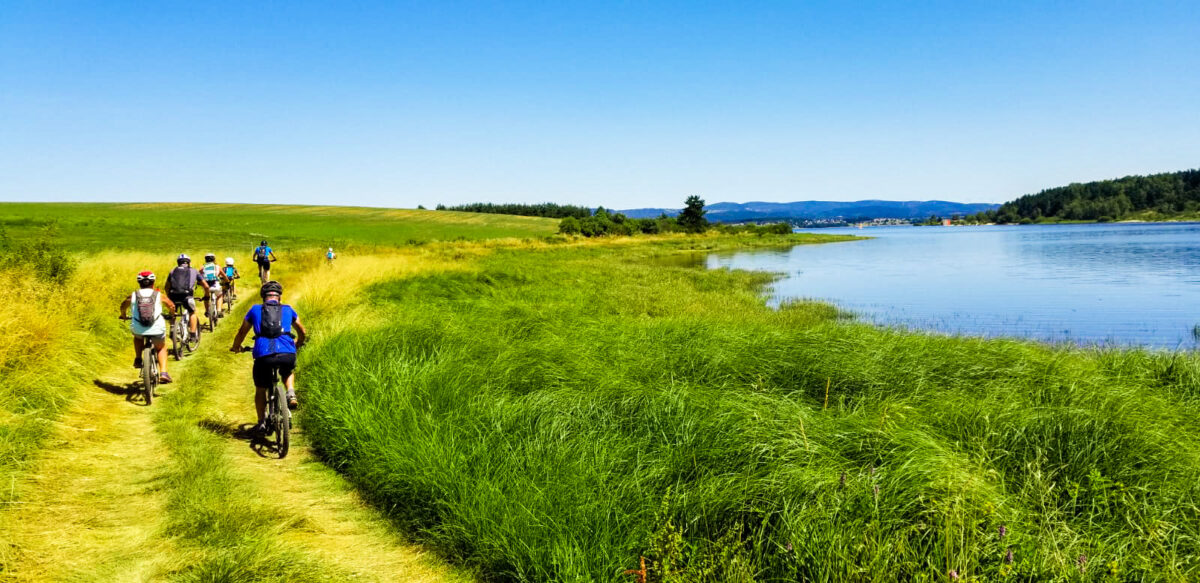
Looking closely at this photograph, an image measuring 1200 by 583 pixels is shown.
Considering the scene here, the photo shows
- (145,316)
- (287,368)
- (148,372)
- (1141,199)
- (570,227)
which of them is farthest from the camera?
(1141,199)

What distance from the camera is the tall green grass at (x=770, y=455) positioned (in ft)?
14.0

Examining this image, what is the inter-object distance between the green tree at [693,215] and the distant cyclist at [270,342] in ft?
377

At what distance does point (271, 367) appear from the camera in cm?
741

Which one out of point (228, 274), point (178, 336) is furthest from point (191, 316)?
point (228, 274)

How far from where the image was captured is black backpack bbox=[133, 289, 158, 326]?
9.28 metres

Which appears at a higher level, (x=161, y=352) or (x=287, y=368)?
(x=287, y=368)

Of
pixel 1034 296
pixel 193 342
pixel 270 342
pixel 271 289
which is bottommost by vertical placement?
pixel 1034 296

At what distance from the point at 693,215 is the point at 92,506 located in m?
119

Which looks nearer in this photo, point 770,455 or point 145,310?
point 770,455

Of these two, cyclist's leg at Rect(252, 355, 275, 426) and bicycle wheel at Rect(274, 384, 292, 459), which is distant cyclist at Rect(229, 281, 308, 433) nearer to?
cyclist's leg at Rect(252, 355, 275, 426)

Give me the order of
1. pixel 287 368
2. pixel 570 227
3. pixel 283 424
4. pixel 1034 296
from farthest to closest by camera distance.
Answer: pixel 570 227
pixel 1034 296
pixel 287 368
pixel 283 424

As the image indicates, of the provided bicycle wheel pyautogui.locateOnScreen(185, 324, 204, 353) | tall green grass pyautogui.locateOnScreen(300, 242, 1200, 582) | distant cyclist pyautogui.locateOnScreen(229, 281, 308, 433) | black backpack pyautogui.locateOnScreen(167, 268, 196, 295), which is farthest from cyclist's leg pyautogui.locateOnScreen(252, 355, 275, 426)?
bicycle wheel pyautogui.locateOnScreen(185, 324, 204, 353)

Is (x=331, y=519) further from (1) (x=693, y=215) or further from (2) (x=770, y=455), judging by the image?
(1) (x=693, y=215)

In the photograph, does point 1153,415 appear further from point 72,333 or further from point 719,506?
point 72,333
